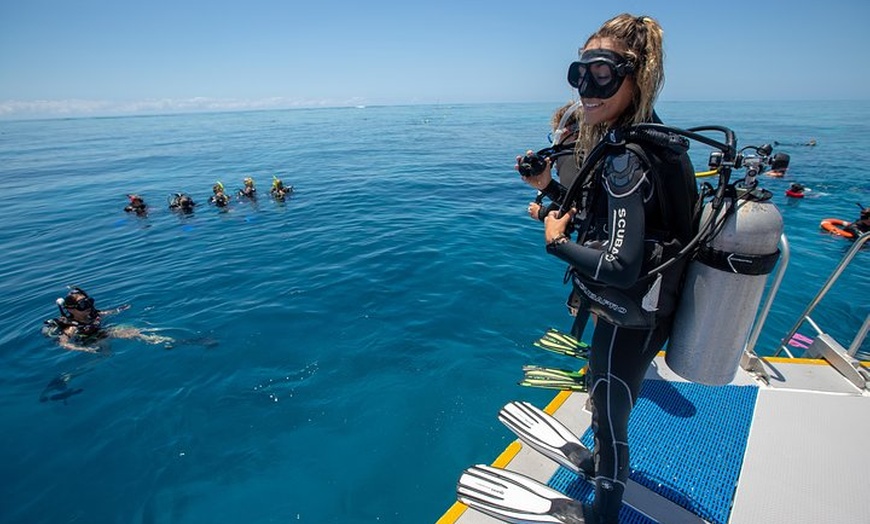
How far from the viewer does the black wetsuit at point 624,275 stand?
6.28 feet

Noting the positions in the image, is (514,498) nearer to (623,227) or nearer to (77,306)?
(623,227)

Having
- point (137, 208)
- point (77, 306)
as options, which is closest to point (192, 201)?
point (137, 208)

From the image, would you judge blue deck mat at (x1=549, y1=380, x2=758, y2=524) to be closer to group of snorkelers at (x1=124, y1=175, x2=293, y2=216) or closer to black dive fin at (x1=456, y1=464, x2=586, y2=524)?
black dive fin at (x1=456, y1=464, x2=586, y2=524)

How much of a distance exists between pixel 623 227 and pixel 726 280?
0.74m

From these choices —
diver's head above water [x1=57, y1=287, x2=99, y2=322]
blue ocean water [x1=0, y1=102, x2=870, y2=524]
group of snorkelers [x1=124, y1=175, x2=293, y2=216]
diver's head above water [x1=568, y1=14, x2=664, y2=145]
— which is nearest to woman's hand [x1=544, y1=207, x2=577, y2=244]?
diver's head above water [x1=568, y1=14, x2=664, y2=145]

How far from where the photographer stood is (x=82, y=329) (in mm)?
7398

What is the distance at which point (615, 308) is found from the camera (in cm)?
216

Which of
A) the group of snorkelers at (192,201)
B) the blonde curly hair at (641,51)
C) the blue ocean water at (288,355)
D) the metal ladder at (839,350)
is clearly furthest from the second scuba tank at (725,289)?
the group of snorkelers at (192,201)

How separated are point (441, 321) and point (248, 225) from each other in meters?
10.6

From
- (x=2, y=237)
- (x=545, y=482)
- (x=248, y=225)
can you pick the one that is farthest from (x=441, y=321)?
(x=2, y=237)

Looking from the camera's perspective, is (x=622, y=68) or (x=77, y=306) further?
(x=77, y=306)

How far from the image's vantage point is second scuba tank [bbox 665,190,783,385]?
203 cm

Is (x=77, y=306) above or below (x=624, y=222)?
below

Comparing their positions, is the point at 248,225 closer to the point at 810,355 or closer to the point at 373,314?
the point at 373,314
